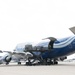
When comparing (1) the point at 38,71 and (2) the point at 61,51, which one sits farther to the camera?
(2) the point at 61,51

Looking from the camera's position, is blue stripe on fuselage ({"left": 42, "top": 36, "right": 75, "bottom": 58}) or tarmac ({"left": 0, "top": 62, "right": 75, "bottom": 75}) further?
blue stripe on fuselage ({"left": 42, "top": 36, "right": 75, "bottom": 58})

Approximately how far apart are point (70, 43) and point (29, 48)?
760 cm

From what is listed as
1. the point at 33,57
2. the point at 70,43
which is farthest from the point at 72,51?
the point at 33,57

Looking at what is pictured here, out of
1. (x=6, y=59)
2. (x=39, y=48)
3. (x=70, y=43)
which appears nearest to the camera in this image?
(x=70, y=43)

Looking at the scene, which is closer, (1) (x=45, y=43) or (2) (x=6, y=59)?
(1) (x=45, y=43)

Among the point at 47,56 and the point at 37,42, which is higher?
the point at 37,42

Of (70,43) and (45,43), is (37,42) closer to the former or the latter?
(45,43)

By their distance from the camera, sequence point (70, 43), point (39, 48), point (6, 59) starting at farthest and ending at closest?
point (6, 59)
point (39, 48)
point (70, 43)

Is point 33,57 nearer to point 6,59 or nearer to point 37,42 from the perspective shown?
point 37,42

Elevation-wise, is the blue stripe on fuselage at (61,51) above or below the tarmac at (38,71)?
above

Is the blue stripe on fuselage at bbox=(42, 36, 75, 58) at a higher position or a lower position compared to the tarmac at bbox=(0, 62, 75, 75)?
higher

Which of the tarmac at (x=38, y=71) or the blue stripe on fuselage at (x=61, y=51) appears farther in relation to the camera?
the blue stripe on fuselage at (x=61, y=51)

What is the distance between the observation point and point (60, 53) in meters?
40.1

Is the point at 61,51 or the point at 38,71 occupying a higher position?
the point at 61,51
